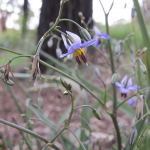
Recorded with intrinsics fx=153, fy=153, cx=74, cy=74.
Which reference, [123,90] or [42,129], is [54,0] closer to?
[42,129]

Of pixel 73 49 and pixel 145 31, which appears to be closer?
pixel 73 49

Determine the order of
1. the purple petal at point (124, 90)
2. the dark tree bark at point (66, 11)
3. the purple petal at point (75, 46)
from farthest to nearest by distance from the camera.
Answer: the dark tree bark at point (66, 11) < the purple petal at point (124, 90) < the purple petal at point (75, 46)

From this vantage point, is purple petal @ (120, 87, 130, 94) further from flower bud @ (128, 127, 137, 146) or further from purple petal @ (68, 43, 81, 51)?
purple petal @ (68, 43, 81, 51)

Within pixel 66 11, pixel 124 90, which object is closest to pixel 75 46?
pixel 124 90

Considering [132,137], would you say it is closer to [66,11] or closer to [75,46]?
[75,46]

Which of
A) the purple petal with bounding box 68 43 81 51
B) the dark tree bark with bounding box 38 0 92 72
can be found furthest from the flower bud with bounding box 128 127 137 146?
the dark tree bark with bounding box 38 0 92 72

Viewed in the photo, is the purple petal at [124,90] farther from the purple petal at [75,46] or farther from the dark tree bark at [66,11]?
the dark tree bark at [66,11]

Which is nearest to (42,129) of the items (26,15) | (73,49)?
→ (73,49)

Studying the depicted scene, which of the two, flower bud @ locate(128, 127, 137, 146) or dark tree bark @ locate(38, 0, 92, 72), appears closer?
flower bud @ locate(128, 127, 137, 146)

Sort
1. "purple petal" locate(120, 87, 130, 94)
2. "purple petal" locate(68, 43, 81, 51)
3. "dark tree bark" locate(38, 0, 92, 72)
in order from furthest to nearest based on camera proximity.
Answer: "dark tree bark" locate(38, 0, 92, 72)
"purple petal" locate(120, 87, 130, 94)
"purple petal" locate(68, 43, 81, 51)

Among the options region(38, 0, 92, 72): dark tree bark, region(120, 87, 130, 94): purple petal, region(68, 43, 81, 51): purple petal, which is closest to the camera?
region(68, 43, 81, 51): purple petal

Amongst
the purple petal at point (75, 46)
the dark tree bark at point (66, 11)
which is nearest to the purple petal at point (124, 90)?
the purple petal at point (75, 46)
